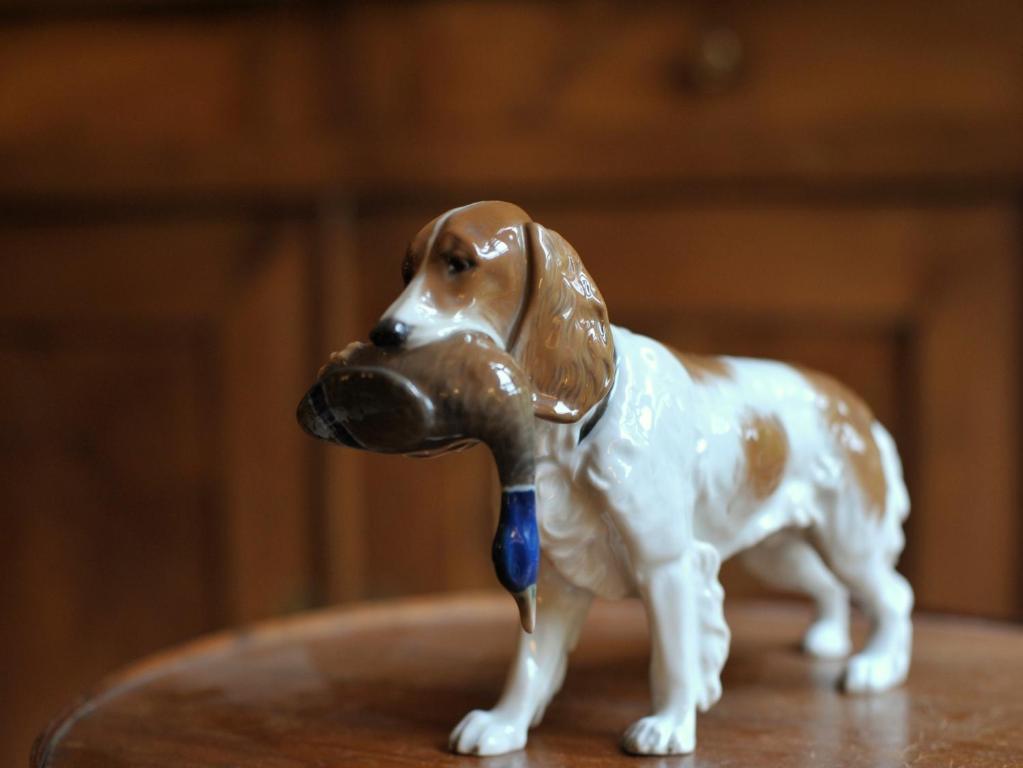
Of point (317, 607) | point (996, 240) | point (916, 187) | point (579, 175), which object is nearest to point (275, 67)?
point (579, 175)

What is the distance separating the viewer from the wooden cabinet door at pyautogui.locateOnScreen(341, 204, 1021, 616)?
1.35 meters

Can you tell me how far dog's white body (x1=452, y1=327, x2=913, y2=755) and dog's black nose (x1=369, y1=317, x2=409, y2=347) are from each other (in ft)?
0.37

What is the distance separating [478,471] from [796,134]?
1.73 ft

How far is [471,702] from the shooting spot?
81 cm

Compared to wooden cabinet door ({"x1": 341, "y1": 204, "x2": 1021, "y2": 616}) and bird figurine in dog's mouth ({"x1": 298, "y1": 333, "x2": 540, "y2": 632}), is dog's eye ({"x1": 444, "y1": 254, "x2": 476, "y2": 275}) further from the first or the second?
wooden cabinet door ({"x1": 341, "y1": 204, "x2": 1021, "y2": 616})

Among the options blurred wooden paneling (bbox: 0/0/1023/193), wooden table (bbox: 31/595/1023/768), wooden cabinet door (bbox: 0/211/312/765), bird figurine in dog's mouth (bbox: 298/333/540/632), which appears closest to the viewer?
bird figurine in dog's mouth (bbox: 298/333/540/632)

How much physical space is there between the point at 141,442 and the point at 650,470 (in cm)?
97

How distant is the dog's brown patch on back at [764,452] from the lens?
2.50 feet

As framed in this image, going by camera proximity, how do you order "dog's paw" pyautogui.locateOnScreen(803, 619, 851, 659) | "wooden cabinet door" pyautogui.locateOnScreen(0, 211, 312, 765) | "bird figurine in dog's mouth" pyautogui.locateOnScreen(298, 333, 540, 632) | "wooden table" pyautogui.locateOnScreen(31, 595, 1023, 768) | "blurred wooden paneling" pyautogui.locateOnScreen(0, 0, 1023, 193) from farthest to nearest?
"wooden cabinet door" pyautogui.locateOnScreen(0, 211, 312, 765), "blurred wooden paneling" pyautogui.locateOnScreen(0, 0, 1023, 193), "dog's paw" pyautogui.locateOnScreen(803, 619, 851, 659), "wooden table" pyautogui.locateOnScreen(31, 595, 1023, 768), "bird figurine in dog's mouth" pyautogui.locateOnScreen(298, 333, 540, 632)

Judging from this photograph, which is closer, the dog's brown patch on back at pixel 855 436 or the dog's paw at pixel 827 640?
the dog's brown patch on back at pixel 855 436

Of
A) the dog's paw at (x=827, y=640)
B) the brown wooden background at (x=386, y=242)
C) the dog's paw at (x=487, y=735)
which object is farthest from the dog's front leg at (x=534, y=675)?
the brown wooden background at (x=386, y=242)

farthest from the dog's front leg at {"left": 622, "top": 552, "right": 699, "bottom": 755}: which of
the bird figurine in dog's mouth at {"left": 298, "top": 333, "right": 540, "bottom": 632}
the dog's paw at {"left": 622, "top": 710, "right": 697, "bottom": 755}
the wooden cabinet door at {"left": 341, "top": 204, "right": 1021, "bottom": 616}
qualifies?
the wooden cabinet door at {"left": 341, "top": 204, "right": 1021, "bottom": 616}

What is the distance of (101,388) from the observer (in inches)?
58.8

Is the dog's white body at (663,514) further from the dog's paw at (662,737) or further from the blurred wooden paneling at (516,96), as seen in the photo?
the blurred wooden paneling at (516,96)
